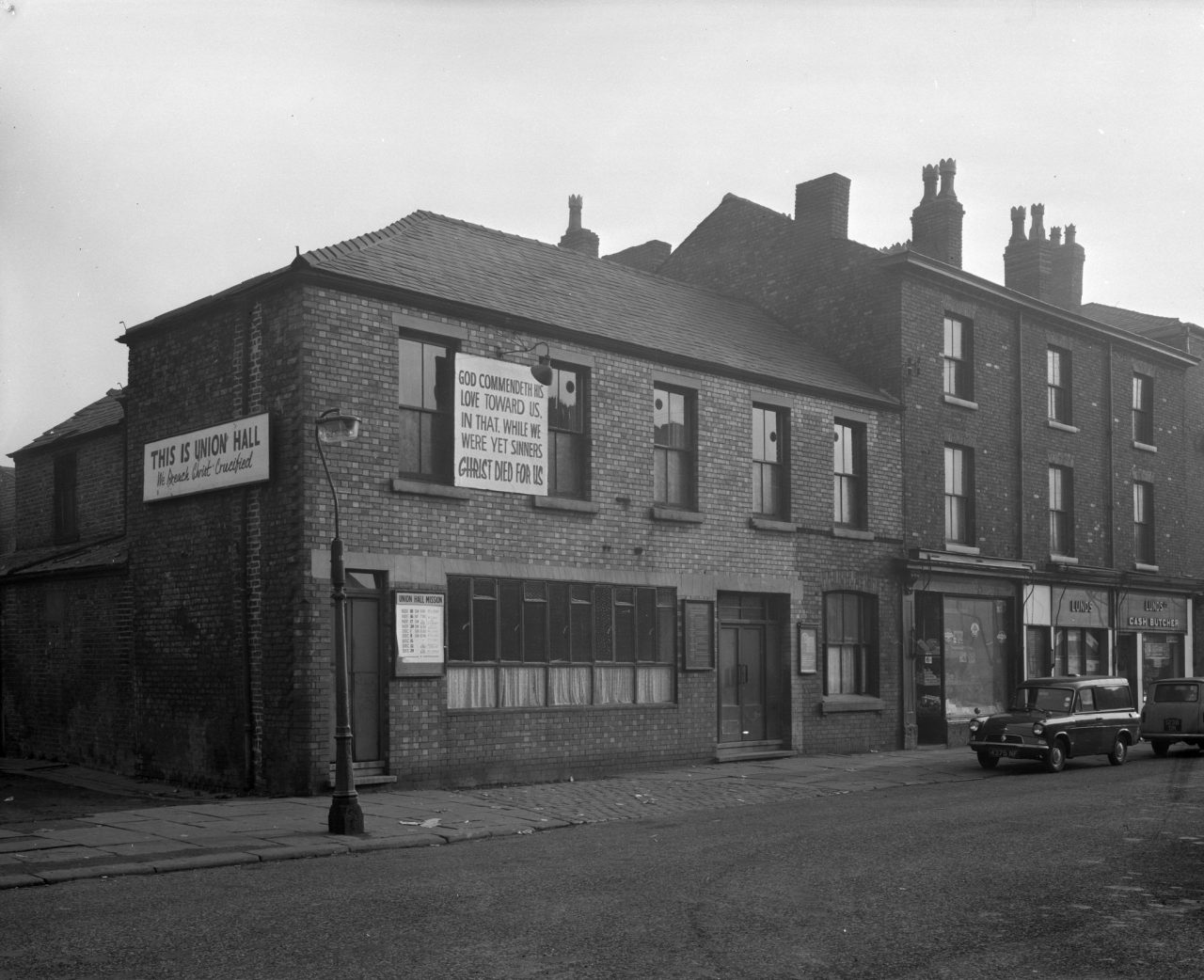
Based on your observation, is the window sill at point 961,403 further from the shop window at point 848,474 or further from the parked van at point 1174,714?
the parked van at point 1174,714

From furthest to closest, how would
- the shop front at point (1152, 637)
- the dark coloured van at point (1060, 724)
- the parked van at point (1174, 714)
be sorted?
1. the shop front at point (1152, 637)
2. the parked van at point (1174, 714)
3. the dark coloured van at point (1060, 724)

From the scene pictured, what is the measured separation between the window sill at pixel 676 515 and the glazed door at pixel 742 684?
6.63ft

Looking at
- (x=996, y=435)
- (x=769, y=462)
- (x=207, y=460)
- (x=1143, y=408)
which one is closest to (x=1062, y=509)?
(x=996, y=435)

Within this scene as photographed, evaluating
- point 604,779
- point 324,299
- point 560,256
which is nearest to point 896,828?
point 604,779

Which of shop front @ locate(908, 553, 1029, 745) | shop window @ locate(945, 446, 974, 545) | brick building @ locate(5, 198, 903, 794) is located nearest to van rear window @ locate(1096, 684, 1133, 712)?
shop front @ locate(908, 553, 1029, 745)

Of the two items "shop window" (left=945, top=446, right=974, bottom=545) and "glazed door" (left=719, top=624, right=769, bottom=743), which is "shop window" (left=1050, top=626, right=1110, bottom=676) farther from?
"glazed door" (left=719, top=624, right=769, bottom=743)

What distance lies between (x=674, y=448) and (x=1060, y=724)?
24.5 feet

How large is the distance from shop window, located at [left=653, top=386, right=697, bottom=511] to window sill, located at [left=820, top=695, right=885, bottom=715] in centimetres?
480

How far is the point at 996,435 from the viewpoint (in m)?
27.5

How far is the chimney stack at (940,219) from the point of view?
92.2 feet

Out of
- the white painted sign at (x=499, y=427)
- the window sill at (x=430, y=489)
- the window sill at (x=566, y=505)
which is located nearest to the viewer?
the window sill at (x=430, y=489)

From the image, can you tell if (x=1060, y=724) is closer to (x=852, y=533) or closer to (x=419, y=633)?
(x=852, y=533)

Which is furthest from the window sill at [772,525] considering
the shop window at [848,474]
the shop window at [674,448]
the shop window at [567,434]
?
the shop window at [567,434]

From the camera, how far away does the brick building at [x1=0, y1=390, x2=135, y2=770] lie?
64.5 feet
